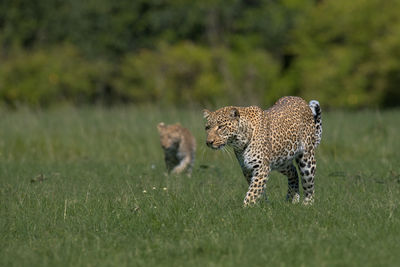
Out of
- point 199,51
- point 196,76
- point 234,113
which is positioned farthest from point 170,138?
point 199,51

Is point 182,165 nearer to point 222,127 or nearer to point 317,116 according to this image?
point 317,116

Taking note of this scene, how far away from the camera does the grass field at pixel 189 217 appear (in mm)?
7121

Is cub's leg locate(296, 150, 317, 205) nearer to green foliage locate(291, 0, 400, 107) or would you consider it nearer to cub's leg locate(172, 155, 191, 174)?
cub's leg locate(172, 155, 191, 174)

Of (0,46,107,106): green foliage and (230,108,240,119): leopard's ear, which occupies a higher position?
(0,46,107,106): green foliage

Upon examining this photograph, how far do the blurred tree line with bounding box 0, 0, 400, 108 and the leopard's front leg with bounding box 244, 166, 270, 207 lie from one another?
80.8 feet

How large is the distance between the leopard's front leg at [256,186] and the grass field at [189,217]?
18 cm

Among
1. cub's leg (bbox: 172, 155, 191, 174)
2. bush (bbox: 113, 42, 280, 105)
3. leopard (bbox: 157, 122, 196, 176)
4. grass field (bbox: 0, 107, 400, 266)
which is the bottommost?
grass field (bbox: 0, 107, 400, 266)

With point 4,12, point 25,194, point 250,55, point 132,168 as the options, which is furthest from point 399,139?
point 4,12

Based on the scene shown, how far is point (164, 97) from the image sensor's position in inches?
1490

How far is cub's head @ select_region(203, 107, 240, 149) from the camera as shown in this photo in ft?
30.1

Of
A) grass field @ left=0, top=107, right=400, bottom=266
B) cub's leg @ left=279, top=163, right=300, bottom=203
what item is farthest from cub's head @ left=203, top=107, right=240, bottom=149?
cub's leg @ left=279, top=163, right=300, bottom=203

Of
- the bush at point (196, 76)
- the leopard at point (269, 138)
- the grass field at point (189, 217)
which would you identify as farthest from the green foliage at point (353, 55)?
the leopard at point (269, 138)

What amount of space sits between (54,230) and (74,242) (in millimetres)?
705

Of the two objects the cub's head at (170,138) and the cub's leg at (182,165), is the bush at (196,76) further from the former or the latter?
the cub's leg at (182,165)
